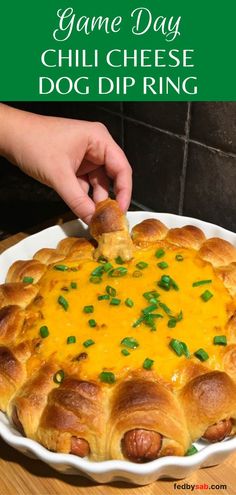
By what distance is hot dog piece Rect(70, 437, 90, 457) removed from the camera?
123 centimetres

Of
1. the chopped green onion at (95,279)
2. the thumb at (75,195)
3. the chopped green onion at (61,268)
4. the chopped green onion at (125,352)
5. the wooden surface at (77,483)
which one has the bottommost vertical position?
the wooden surface at (77,483)

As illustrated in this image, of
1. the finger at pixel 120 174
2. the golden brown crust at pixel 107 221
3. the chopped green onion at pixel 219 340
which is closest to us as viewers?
the chopped green onion at pixel 219 340

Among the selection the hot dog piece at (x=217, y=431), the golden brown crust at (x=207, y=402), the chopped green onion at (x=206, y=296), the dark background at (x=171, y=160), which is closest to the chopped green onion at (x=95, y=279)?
the chopped green onion at (x=206, y=296)

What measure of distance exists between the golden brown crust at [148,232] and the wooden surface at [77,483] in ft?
2.49

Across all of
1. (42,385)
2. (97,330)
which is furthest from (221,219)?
(42,385)

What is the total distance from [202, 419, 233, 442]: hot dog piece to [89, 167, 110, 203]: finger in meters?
1.09

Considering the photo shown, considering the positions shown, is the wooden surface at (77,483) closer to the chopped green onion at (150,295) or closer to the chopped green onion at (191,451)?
the chopped green onion at (191,451)

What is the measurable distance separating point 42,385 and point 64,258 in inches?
21.7

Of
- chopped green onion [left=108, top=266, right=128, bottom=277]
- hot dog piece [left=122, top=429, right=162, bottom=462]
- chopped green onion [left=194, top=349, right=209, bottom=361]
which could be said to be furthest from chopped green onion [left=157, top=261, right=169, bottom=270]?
hot dog piece [left=122, top=429, right=162, bottom=462]

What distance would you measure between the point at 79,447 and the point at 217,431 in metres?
0.36

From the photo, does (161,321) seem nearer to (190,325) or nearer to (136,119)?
(190,325)

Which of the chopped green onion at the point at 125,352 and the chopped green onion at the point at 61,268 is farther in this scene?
the chopped green onion at the point at 61,268

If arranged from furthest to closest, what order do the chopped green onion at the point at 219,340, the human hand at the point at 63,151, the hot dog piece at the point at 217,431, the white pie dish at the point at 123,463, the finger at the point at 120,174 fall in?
1. the finger at the point at 120,174
2. the human hand at the point at 63,151
3. the chopped green onion at the point at 219,340
4. the hot dog piece at the point at 217,431
5. the white pie dish at the point at 123,463

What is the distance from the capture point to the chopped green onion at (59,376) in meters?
1.32
